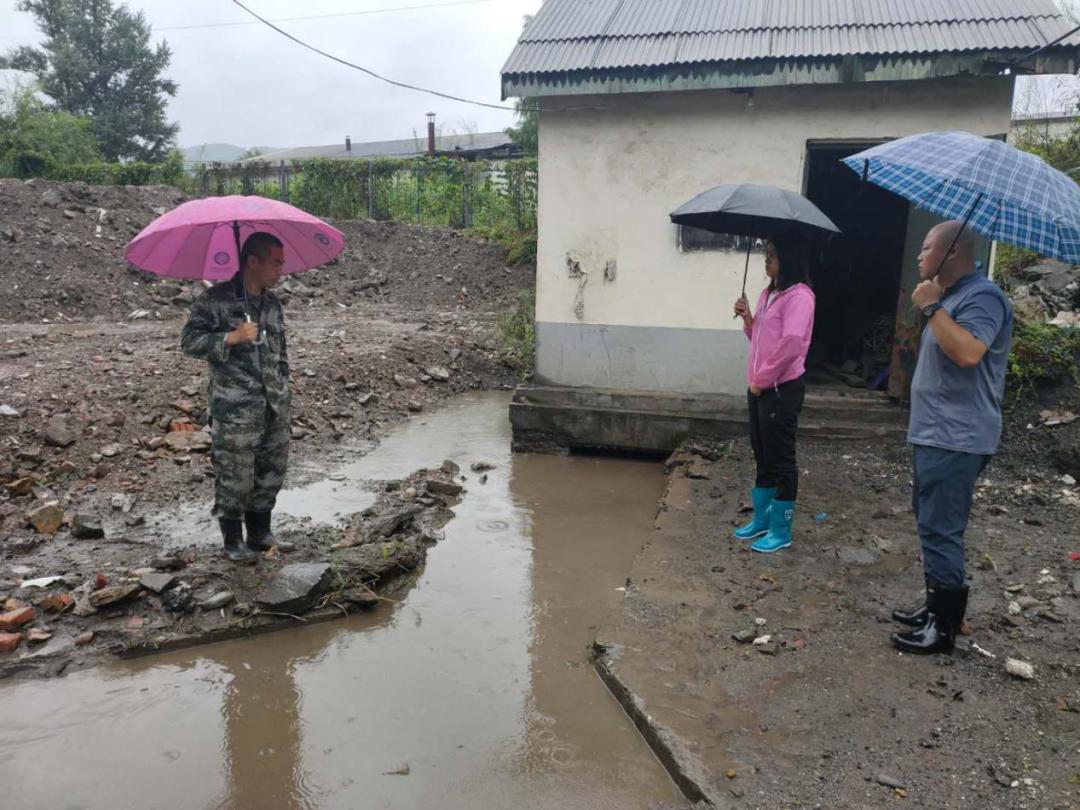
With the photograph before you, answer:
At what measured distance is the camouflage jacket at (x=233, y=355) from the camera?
4.20 metres

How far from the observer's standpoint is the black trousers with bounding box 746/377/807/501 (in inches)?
181

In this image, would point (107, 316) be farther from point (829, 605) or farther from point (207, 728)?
point (829, 605)

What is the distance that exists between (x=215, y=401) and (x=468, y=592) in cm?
175

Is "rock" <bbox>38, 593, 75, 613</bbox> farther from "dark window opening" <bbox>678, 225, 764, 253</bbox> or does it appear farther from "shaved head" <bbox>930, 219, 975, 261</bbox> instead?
"dark window opening" <bbox>678, 225, 764, 253</bbox>

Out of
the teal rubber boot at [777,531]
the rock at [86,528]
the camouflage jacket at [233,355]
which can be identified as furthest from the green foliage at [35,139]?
the teal rubber boot at [777,531]

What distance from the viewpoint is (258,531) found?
4.71 metres

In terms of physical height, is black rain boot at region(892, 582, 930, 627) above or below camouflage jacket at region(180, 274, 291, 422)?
below

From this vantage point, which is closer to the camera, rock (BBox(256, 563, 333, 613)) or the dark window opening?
rock (BBox(256, 563, 333, 613))

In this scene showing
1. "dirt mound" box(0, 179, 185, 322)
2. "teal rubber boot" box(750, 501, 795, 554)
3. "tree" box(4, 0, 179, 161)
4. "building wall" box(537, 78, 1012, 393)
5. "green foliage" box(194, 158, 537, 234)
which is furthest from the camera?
"tree" box(4, 0, 179, 161)

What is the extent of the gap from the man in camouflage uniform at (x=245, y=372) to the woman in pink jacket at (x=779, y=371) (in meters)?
2.68

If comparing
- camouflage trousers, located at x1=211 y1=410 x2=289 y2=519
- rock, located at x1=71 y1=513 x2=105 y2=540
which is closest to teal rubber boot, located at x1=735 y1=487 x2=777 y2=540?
camouflage trousers, located at x1=211 y1=410 x2=289 y2=519

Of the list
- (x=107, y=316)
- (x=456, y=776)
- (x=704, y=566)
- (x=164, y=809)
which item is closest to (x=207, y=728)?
(x=164, y=809)

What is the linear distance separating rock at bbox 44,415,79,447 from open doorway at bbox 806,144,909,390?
7.65m

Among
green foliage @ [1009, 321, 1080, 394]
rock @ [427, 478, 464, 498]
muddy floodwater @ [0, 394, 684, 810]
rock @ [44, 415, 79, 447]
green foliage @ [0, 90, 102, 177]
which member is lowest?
muddy floodwater @ [0, 394, 684, 810]
